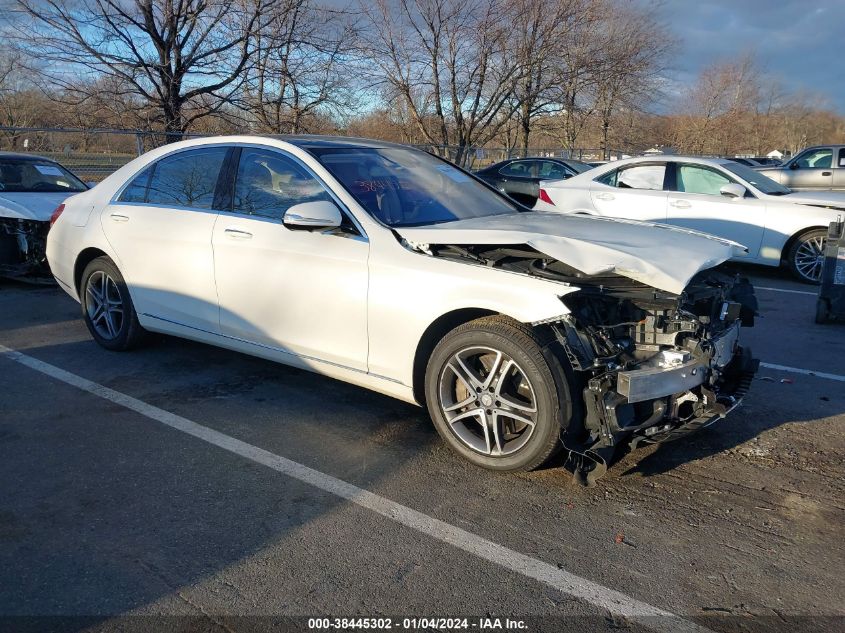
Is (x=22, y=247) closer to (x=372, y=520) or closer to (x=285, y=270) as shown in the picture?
(x=285, y=270)

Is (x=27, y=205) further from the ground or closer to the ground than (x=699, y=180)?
closer to the ground

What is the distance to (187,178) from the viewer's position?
5266mm

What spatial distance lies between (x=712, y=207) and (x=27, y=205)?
8587 millimetres

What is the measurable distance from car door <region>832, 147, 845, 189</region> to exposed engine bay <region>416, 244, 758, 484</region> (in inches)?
561

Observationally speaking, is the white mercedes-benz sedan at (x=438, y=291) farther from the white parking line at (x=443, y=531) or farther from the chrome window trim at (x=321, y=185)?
the white parking line at (x=443, y=531)

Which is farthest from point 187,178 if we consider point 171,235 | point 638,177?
point 638,177

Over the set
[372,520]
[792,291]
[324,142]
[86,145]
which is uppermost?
[86,145]

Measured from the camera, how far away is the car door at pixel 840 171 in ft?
50.8

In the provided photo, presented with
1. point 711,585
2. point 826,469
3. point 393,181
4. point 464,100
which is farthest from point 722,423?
point 464,100

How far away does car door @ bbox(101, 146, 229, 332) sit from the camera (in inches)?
196

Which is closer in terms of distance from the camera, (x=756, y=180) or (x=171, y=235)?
(x=171, y=235)

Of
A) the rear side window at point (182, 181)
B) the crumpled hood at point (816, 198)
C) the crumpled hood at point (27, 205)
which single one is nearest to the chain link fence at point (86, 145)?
the crumpled hood at point (27, 205)

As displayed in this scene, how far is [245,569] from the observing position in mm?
2893

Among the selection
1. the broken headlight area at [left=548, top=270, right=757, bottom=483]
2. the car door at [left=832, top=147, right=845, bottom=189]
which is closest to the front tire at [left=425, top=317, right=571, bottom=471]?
the broken headlight area at [left=548, top=270, right=757, bottom=483]
